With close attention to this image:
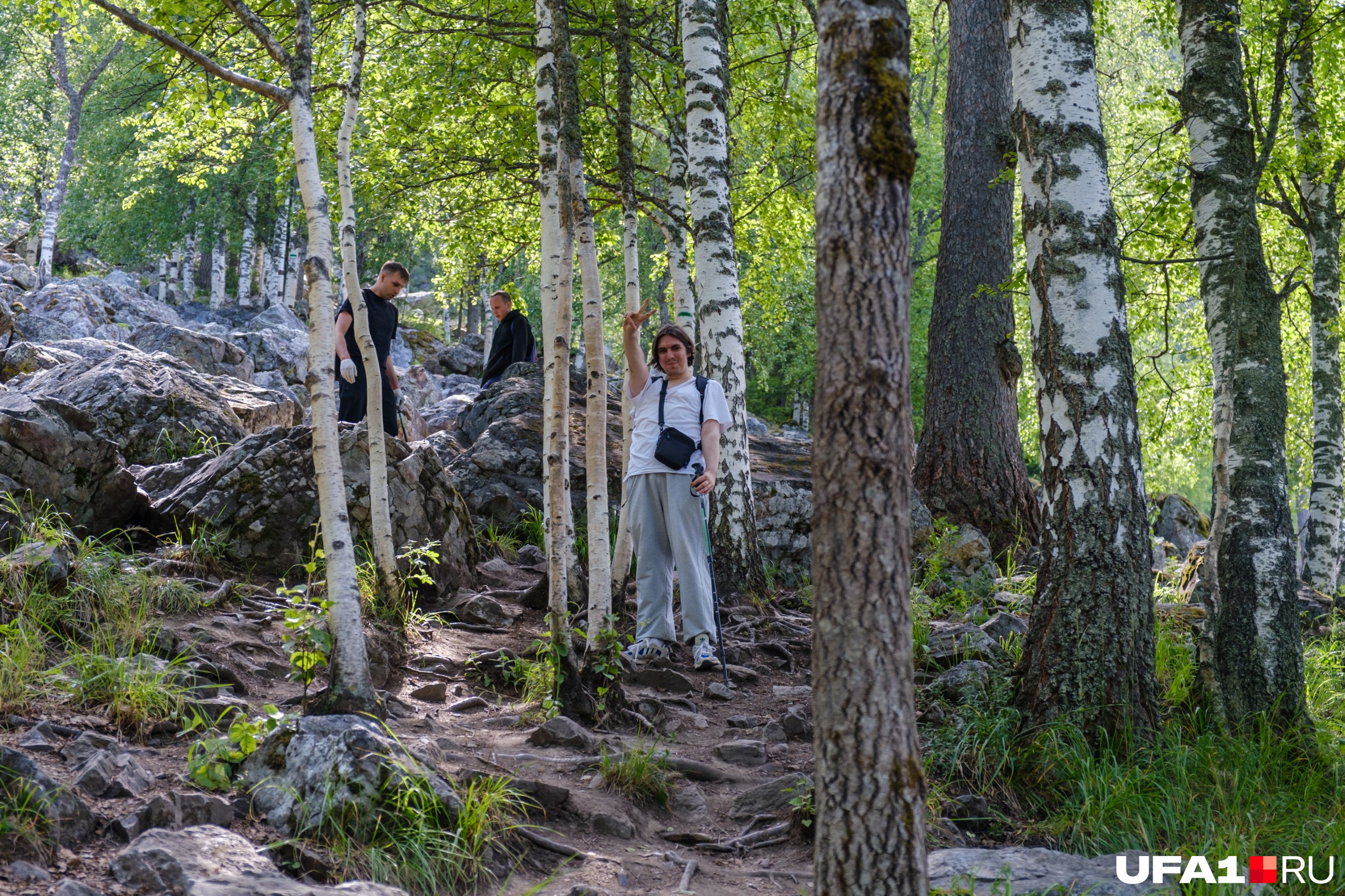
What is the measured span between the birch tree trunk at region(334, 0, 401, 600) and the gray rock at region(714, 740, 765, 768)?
242cm

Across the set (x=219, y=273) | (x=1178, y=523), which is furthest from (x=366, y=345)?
(x=219, y=273)

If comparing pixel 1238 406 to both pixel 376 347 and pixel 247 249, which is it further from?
pixel 247 249

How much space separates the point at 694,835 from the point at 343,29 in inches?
325

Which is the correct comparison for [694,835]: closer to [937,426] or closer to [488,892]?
[488,892]

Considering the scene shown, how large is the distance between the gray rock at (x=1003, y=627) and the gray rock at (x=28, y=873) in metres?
5.19

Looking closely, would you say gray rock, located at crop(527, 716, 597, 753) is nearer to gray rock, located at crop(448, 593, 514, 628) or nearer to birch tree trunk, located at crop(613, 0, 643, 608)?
birch tree trunk, located at crop(613, 0, 643, 608)

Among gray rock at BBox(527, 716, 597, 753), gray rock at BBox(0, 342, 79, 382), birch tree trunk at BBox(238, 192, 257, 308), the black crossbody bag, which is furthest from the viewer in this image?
birch tree trunk at BBox(238, 192, 257, 308)

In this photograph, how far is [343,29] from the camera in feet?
28.9

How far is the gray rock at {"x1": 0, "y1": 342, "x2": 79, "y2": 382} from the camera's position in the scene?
10.3 m

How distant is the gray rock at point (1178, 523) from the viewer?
13008 millimetres

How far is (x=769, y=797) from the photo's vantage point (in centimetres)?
415

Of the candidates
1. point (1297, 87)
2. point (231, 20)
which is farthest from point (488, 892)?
point (1297, 87)

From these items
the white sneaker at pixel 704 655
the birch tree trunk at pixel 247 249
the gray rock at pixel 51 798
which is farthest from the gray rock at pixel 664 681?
the birch tree trunk at pixel 247 249

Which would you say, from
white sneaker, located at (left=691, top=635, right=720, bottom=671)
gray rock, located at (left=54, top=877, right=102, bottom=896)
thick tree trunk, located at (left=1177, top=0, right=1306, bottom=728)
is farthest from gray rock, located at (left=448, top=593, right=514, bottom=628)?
thick tree trunk, located at (left=1177, top=0, right=1306, bottom=728)
